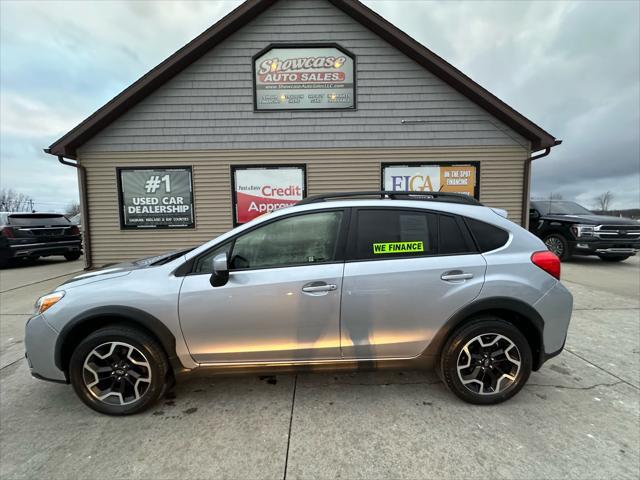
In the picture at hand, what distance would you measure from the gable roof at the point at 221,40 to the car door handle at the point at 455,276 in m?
6.72

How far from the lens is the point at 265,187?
301 inches

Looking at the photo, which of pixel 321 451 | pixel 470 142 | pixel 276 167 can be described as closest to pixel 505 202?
pixel 470 142

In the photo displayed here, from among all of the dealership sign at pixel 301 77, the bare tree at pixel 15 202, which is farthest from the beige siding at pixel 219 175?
the bare tree at pixel 15 202

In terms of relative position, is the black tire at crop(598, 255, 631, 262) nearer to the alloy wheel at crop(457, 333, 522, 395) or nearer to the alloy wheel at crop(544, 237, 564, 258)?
the alloy wheel at crop(544, 237, 564, 258)

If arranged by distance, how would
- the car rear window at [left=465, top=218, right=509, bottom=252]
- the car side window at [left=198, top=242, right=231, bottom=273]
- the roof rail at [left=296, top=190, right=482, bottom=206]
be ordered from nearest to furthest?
the car side window at [left=198, top=242, right=231, bottom=273] < the car rear window at [left=465, top=218, right=509, bottom=252] < the roof rail at [left=296, top=190, right=482, bottom=206]

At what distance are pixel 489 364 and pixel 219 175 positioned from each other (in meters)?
6.96

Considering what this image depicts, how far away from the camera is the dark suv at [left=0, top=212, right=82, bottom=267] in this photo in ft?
27.8

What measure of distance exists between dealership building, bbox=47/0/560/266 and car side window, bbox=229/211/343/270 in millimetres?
5257

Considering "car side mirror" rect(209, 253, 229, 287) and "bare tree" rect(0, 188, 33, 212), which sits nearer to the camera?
"car side mirror" rect(209, 253, 229, 287)

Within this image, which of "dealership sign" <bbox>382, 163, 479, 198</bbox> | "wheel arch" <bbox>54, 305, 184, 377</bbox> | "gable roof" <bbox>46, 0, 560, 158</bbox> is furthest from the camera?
"dealership sign" <bbox>382, 163, 479, 198</bbox>

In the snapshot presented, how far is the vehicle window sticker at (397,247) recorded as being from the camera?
2.44 metres

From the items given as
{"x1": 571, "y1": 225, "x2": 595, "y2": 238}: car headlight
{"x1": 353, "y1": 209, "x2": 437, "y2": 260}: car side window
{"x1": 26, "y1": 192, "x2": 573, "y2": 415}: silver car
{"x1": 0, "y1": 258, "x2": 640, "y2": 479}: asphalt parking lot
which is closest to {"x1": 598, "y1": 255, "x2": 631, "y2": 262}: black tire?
{"x1": 571, "y1": 225, "x2": 595, "y2": 238}: car headlight

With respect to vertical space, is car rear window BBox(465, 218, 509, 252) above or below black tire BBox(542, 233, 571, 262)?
above

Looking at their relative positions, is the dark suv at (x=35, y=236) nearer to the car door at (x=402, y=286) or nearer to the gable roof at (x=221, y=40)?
the gable roof at (x=221, y=40)
